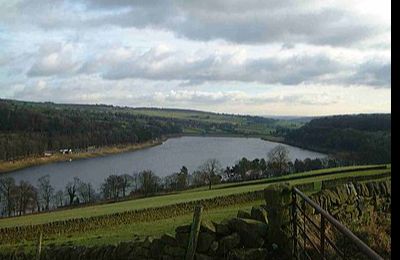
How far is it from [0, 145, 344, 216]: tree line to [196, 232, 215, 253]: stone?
36.3 metres

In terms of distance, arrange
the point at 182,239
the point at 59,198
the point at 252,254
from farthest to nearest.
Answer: the point at 59,198 < the point at 182,239 < the point at 252,254

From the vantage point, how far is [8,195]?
4594 cm

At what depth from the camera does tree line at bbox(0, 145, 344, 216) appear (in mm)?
45562

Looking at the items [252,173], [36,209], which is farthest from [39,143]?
[252,173]

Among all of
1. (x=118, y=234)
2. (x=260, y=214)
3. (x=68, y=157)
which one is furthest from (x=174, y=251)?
(x=68, y=157)

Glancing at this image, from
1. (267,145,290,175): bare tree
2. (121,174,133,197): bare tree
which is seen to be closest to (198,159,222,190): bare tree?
(267,145,290,175): bare tree

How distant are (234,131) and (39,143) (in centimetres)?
6514

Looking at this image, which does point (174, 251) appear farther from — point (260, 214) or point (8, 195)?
point (8, 195)

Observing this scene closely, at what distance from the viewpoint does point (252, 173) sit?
5006 cm

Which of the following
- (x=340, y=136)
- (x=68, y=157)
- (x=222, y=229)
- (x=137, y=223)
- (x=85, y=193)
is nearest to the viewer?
(x=222, y=229)

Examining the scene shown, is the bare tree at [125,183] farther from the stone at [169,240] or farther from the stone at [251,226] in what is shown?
the stone at [251,226]

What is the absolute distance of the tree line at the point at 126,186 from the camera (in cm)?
4556

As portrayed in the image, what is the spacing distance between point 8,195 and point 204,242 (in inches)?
1723

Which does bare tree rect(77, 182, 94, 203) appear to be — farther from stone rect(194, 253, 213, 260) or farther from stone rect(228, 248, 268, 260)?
stone rect(228, 248, 268, 260)
